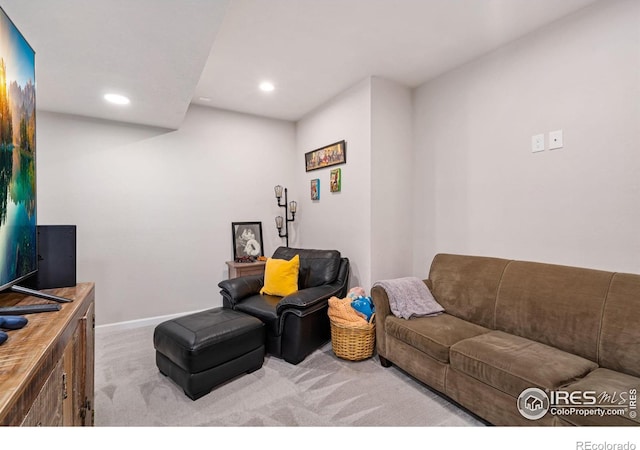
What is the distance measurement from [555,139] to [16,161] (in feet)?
10.0

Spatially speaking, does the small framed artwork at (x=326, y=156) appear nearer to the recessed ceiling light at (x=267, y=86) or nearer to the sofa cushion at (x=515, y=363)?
the recessed ceiling light at (x=267, y=86)

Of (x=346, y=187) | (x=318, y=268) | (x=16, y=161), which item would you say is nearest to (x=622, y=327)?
(x=318, y=268)

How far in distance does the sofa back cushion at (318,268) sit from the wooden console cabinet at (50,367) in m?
1.89

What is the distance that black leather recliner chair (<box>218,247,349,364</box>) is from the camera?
2510mm

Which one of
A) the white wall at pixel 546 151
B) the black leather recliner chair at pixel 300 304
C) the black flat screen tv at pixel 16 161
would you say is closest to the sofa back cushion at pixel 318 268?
the black leather recliner chair at pixel 300 304

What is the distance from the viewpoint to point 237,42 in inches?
93.2

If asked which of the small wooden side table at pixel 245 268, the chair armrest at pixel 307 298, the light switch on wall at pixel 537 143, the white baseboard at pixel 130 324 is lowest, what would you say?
the white baseboard at pixel 130 324

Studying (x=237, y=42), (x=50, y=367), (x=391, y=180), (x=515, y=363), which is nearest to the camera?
(x=50, y=367)

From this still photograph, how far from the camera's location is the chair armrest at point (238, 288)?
2.88 metres

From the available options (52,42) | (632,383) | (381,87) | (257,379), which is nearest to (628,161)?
(632,383)

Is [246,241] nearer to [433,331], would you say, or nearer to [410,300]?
[410,300]

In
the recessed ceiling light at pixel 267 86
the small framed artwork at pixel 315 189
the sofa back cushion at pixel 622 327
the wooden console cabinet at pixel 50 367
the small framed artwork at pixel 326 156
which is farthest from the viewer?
the small framed artwork at pixel 315 189

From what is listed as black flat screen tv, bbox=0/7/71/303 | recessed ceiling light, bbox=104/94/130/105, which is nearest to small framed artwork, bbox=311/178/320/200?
recessed ceiling light, bbox=104/94/130/105

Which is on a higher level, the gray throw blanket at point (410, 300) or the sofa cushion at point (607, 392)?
the gray throw blanket at point (410, 300)
